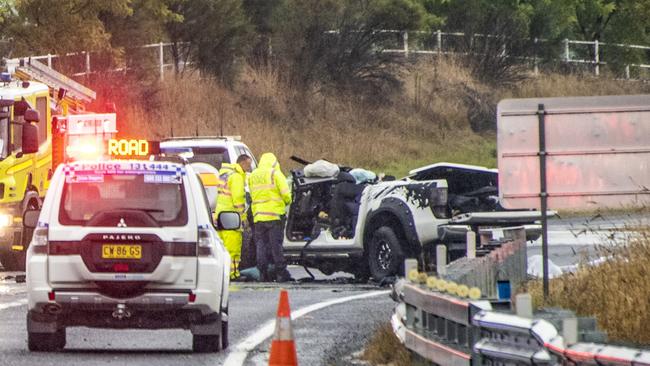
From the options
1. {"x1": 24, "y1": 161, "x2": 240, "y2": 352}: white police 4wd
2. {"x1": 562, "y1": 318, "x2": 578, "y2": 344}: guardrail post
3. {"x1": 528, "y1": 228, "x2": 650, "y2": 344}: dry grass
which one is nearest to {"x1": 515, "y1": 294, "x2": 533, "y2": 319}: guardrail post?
{"x1": 562, "y1": 318, "x2": 578, "y2": 344}: guardrail post

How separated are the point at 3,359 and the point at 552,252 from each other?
1736 cm

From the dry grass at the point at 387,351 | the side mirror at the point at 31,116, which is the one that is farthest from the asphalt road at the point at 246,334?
the side mirror at the point at 31,116

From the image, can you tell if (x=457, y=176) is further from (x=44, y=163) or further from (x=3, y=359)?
(x=3, y=359)

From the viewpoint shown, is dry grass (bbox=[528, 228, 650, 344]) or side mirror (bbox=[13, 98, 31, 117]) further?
side mirror (bbox=[13, 98, 31, 117])

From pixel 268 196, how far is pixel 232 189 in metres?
0.94

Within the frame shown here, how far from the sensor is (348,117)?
53.7 metres

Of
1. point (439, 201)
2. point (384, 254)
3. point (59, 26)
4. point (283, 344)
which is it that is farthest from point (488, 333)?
point (59, 26)

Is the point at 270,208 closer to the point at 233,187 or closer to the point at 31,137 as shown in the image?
the point at 233,187

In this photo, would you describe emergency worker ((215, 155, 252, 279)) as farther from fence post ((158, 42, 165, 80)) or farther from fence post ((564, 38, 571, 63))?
fence post ((564, 38, 571, 63))

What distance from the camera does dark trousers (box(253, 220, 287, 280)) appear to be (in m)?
24.5

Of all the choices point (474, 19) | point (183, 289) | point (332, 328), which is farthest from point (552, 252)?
point (474, 19)

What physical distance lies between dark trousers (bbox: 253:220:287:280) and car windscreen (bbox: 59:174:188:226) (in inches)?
350

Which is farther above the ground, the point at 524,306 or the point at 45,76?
the point at 45,76

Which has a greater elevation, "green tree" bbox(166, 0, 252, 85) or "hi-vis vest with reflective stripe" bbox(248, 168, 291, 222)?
"green tree" bbox(166, 0, 252, 85)
